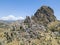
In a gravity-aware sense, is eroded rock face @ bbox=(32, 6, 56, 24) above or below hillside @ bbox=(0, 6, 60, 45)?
above

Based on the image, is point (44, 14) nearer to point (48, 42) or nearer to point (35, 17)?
point (35, 17)

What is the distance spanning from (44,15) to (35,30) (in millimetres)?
17989

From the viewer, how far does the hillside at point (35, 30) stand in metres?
25.7

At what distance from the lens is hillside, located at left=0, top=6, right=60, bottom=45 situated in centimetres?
2569

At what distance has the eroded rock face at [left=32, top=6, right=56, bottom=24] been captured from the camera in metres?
50.0

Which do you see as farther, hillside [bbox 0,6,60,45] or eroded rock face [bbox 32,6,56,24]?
eroded rock face [bbox 32,6,56,24]

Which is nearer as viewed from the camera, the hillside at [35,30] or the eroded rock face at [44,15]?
the hillside at [35,30]

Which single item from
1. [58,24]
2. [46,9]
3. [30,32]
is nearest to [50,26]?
[58,24]

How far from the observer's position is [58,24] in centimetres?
4638

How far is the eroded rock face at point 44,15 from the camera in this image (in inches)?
1969

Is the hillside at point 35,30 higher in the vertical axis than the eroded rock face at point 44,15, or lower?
lower

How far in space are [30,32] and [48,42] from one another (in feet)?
20.7

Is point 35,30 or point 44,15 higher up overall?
point 44,15

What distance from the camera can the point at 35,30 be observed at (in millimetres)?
34344
